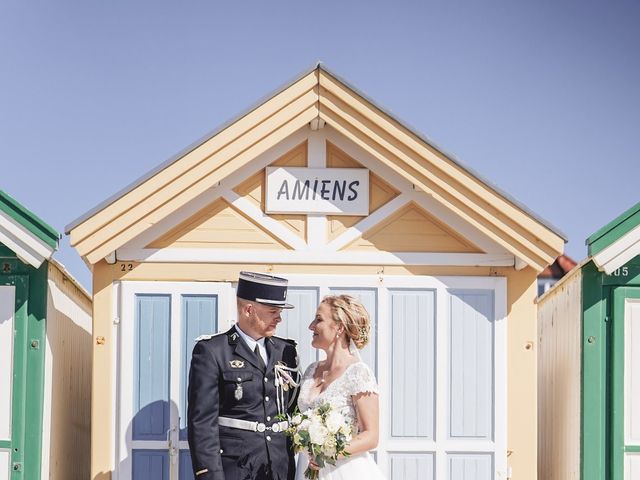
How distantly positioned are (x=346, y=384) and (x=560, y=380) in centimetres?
275

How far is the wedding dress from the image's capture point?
665 centimetres

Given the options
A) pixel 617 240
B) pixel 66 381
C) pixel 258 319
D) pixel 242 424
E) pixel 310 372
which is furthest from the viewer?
pixel 66 381

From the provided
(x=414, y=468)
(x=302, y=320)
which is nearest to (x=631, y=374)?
(x=414, y=468)

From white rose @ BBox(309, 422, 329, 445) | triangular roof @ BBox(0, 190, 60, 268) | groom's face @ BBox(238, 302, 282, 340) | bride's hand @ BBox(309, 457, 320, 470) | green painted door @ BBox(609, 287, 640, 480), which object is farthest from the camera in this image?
green painted door @ BBox(609, 287, 640, 480)

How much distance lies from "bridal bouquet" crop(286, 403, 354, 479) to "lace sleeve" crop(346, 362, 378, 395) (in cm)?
19

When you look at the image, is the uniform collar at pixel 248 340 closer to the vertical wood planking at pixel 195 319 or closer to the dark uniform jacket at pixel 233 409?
the dark uniform jacket at pixel 233 409

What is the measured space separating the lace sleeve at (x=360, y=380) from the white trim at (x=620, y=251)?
7.19 ft

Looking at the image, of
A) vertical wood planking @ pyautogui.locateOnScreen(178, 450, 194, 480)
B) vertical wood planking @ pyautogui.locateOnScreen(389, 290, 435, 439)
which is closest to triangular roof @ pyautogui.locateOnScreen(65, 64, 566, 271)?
vertical wood planking @ pyautogui.locateOnScreen(389, 290, 435, 439)

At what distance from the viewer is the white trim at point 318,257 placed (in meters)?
7.91

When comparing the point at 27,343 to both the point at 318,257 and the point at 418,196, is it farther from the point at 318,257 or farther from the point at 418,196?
the point at 418,196

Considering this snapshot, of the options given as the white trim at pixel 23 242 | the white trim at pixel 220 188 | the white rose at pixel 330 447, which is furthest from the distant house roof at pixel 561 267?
the white rose at pixel 330 447

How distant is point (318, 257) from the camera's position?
797 cm

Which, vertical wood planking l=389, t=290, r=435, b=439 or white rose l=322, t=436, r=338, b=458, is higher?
vertical wood planking l=389, t=290, r=435, b=439

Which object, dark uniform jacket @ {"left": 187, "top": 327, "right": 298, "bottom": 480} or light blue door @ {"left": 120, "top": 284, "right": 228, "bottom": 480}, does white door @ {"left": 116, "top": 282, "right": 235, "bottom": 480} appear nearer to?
light blue door @ {"left": 120, "top": 284, "right": 228, "bottom": 480}
